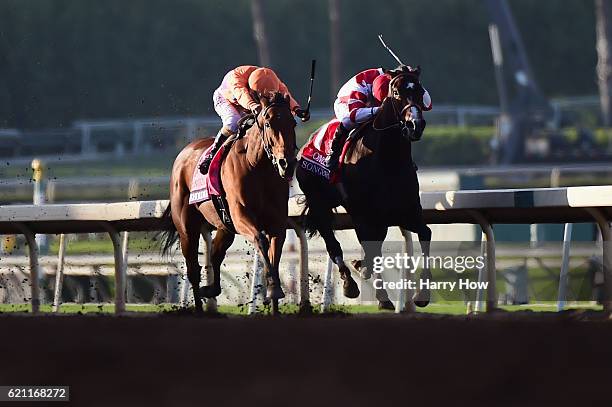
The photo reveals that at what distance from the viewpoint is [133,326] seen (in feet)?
21.9

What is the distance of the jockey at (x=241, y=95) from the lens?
8.00 meters

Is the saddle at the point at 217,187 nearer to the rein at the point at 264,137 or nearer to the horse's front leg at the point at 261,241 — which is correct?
the horse's front leg at the point at 261,241

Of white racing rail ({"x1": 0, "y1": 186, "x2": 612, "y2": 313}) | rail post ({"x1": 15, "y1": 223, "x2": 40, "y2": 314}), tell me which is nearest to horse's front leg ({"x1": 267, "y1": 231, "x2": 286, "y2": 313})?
white racing rail ({"x1": 0, "y1": 186, "x2": 612, "y2": 313})

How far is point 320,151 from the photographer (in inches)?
338

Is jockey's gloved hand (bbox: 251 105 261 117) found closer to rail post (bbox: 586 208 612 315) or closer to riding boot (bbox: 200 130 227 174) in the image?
riding boot (bbox: 200 130 227 174)

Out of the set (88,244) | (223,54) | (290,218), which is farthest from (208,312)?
(223,54)

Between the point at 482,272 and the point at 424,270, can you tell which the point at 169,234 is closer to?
the point at 424,270

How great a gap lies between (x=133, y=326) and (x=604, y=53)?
68.9ft

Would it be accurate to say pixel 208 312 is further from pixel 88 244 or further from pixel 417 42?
pixel 417 42

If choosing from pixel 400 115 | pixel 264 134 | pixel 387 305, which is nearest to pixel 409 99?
pixel 400 115

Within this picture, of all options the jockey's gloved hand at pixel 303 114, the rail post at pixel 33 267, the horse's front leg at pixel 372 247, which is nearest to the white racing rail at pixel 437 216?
the rail post at pixel 33 267

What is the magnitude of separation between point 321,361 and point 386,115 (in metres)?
3.24

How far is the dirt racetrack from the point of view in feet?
13.9
